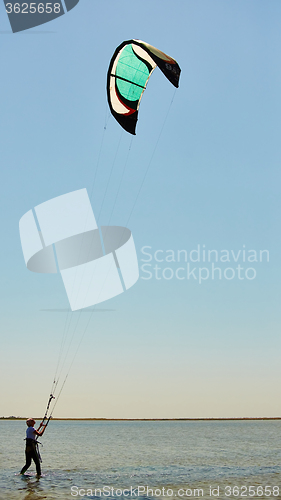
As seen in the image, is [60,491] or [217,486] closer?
[60,491]

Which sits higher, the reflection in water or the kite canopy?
the kite canopy

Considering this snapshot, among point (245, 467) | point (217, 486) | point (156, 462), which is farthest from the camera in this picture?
point (156, 462)

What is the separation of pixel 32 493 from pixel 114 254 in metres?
8.85

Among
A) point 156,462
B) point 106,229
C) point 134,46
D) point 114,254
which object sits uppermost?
point 134,46

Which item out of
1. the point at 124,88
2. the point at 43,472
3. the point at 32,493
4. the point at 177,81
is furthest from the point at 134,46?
the point at 43,472

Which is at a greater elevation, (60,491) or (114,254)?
(114,254)

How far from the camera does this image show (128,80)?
10281mm

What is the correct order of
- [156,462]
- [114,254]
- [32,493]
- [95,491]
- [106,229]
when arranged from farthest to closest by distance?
1. [106,229]
2. [114,254]
3. [156,462]
4. [95,491]
5. [32,493]

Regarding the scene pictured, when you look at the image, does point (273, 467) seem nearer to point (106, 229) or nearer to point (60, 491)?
point (60, 491)

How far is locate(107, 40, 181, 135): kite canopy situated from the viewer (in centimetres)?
996

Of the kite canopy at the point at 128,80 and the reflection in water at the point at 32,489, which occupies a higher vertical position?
the kite canopy at the point at 128,80

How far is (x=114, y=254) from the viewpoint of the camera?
1569 centimetres

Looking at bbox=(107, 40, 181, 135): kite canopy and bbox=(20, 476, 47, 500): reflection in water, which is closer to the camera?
bbox=(20, 476, 47, 500): reflection in water

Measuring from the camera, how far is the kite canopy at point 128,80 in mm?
9961
